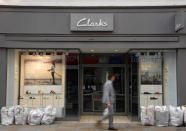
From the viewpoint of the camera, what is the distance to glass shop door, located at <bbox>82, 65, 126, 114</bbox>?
10.6 m

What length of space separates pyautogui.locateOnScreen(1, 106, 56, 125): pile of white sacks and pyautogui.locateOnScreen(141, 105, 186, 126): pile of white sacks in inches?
145

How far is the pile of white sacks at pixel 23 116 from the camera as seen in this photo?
322 inches

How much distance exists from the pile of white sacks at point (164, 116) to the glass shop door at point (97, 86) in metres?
2.53

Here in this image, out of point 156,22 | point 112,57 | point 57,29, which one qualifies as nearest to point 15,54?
point 57,29

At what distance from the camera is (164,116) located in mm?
8023

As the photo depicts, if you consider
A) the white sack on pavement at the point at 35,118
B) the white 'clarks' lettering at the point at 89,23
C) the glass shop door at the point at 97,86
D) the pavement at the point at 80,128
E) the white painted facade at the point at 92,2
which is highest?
the white painted facade at the point at 92,2

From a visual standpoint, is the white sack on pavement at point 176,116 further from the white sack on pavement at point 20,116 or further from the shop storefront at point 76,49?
the white sack on pavement at point 20,116

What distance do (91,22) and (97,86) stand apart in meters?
3.50

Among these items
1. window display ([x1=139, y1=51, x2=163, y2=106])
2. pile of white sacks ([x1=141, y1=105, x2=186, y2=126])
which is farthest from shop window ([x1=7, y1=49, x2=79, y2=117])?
pile of white sacks ([x1=141, y1=105, x2=186, y2=126])

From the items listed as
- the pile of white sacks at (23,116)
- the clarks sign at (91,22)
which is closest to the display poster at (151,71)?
the clarks sign at (91,22)

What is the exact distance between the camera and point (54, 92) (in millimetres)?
9445

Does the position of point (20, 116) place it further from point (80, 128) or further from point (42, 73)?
point (80, 128)

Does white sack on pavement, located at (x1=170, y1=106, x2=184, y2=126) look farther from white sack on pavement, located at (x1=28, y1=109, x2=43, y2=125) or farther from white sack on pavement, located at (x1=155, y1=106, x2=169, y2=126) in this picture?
white sack on pavement, located at (x1=28, y1=109, x2=43, y2=125)

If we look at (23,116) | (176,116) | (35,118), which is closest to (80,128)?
(35,118)
